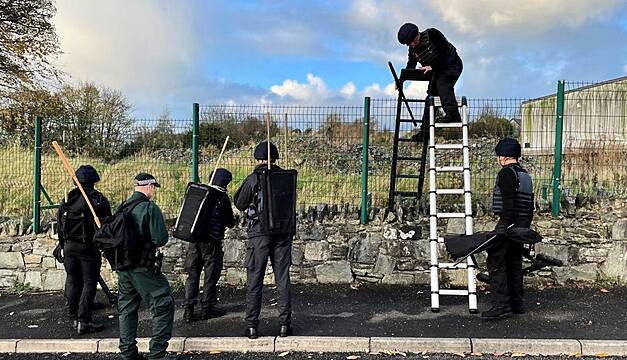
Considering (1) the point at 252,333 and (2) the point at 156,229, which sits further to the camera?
(1) the point at 252,333

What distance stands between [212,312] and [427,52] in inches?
178

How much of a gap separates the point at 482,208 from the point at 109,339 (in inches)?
221

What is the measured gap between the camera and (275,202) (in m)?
5.85

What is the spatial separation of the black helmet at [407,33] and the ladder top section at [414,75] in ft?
1.80

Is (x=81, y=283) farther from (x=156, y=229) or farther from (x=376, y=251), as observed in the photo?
(x=376, y=251)

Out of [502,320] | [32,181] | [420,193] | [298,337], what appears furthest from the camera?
[32,181]

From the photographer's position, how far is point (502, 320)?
6277 mm

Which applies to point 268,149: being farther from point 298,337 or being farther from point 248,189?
point 298,337

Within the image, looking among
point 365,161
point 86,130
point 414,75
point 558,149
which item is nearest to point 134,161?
point 86,130

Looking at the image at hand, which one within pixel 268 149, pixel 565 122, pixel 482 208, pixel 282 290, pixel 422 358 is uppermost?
pixel 565 122

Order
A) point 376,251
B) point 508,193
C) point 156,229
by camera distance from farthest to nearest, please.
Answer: point 376,251 < point 508,193 < point 156,229

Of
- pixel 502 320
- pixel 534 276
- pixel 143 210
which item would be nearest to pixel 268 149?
pixel 143 210

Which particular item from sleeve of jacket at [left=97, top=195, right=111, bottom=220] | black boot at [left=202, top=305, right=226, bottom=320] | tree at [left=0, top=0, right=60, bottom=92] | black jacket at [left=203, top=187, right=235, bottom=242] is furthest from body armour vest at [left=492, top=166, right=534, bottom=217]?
tree at [left=0, top=0, right=60, bottom=92]

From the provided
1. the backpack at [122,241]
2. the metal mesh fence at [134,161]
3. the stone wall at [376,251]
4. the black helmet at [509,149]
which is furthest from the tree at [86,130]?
the black helmet at [509,149]
